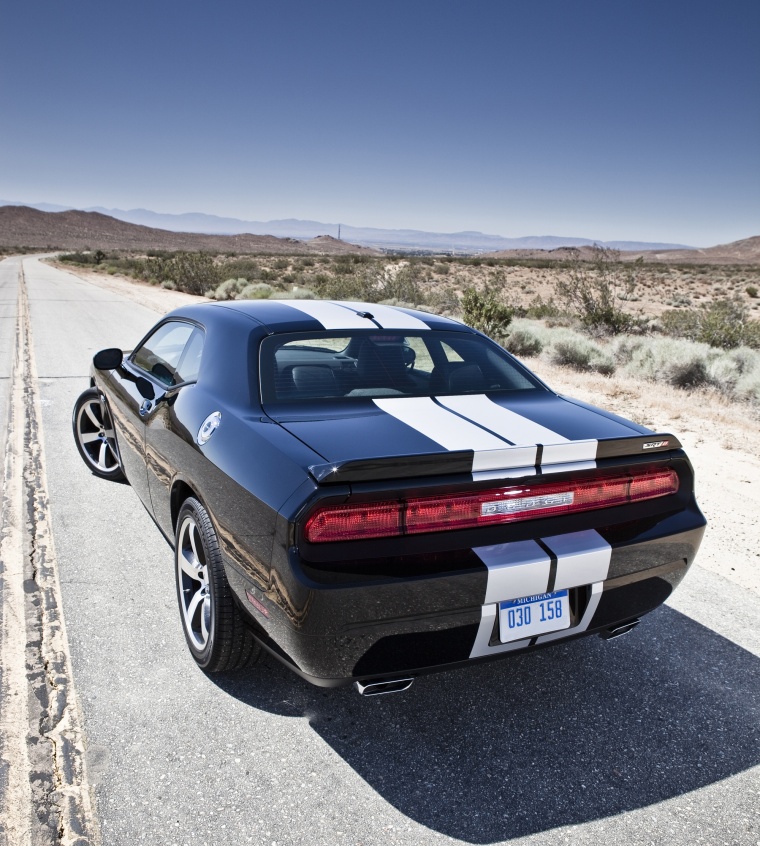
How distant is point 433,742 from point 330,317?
6.66 feet

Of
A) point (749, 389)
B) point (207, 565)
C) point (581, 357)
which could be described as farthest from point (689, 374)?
point (207, 565)

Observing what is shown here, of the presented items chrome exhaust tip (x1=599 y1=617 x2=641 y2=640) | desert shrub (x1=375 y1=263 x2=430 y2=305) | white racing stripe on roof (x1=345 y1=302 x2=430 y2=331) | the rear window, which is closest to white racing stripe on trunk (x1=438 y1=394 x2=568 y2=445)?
the rear window

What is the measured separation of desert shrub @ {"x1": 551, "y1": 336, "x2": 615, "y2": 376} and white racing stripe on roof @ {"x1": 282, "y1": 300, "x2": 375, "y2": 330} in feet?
28.2

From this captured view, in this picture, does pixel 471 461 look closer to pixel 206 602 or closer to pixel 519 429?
pixel 519 429

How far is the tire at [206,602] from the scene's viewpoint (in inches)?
107

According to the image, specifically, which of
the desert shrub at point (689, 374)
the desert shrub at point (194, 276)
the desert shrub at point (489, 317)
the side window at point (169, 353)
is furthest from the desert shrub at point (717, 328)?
the desert shrub at point (194, 276)

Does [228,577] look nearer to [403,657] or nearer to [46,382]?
[403,657]

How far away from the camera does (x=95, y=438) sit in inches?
219

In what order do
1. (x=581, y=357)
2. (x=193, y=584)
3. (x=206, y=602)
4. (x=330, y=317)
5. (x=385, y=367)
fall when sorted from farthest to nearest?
(x=581, y=357), (x=330, y=317), (x=385, y=367), (x=193, y=584), (x=206, y=602)

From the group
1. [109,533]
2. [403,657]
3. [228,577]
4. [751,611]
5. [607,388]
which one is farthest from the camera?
[607,388]

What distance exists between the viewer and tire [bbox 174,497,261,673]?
2709 millimetres

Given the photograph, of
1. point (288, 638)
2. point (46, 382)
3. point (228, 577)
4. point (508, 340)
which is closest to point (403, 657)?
point (288, 638)

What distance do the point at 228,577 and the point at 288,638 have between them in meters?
0.50

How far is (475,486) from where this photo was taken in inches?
89.7
